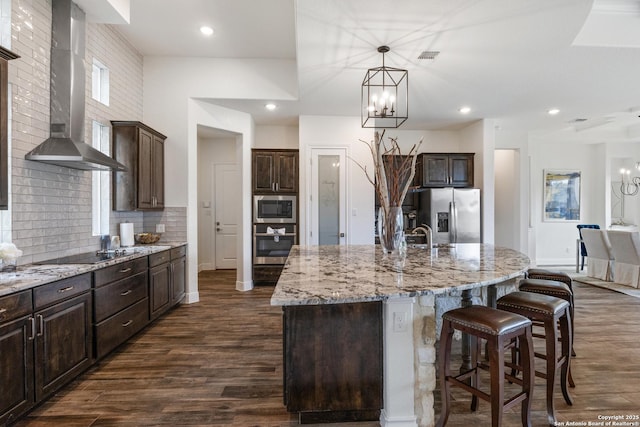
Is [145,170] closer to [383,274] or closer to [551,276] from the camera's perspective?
[383,274]

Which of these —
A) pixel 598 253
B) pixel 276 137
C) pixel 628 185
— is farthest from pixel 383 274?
pixel 628 185

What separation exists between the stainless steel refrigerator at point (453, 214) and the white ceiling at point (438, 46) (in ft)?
4.49

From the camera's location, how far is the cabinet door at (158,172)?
14.1 ft

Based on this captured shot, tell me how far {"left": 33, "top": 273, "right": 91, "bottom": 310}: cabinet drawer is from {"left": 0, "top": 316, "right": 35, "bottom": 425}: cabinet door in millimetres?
126

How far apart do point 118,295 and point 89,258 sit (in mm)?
457

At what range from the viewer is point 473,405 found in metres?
2.08

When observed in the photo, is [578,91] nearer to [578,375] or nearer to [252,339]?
[578,375]

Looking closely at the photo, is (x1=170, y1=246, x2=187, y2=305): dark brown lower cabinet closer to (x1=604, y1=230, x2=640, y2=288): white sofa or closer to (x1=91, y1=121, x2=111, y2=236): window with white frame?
(x1=91, y1=121, x2=111, y2=236): window with white frame

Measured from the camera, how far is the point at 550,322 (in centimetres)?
195

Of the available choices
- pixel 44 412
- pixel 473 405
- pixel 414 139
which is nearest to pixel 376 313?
pixel 473 405

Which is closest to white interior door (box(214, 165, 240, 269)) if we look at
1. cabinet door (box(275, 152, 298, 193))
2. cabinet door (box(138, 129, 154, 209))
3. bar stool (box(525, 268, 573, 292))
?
cabinet door (box(275, 152, 298, 193))

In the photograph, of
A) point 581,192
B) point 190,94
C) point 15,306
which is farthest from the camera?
point 581,192

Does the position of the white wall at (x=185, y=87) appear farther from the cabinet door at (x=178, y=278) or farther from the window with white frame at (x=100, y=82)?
the cabinet door at (x=178, y=278)

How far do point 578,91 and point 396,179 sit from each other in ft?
12.5
